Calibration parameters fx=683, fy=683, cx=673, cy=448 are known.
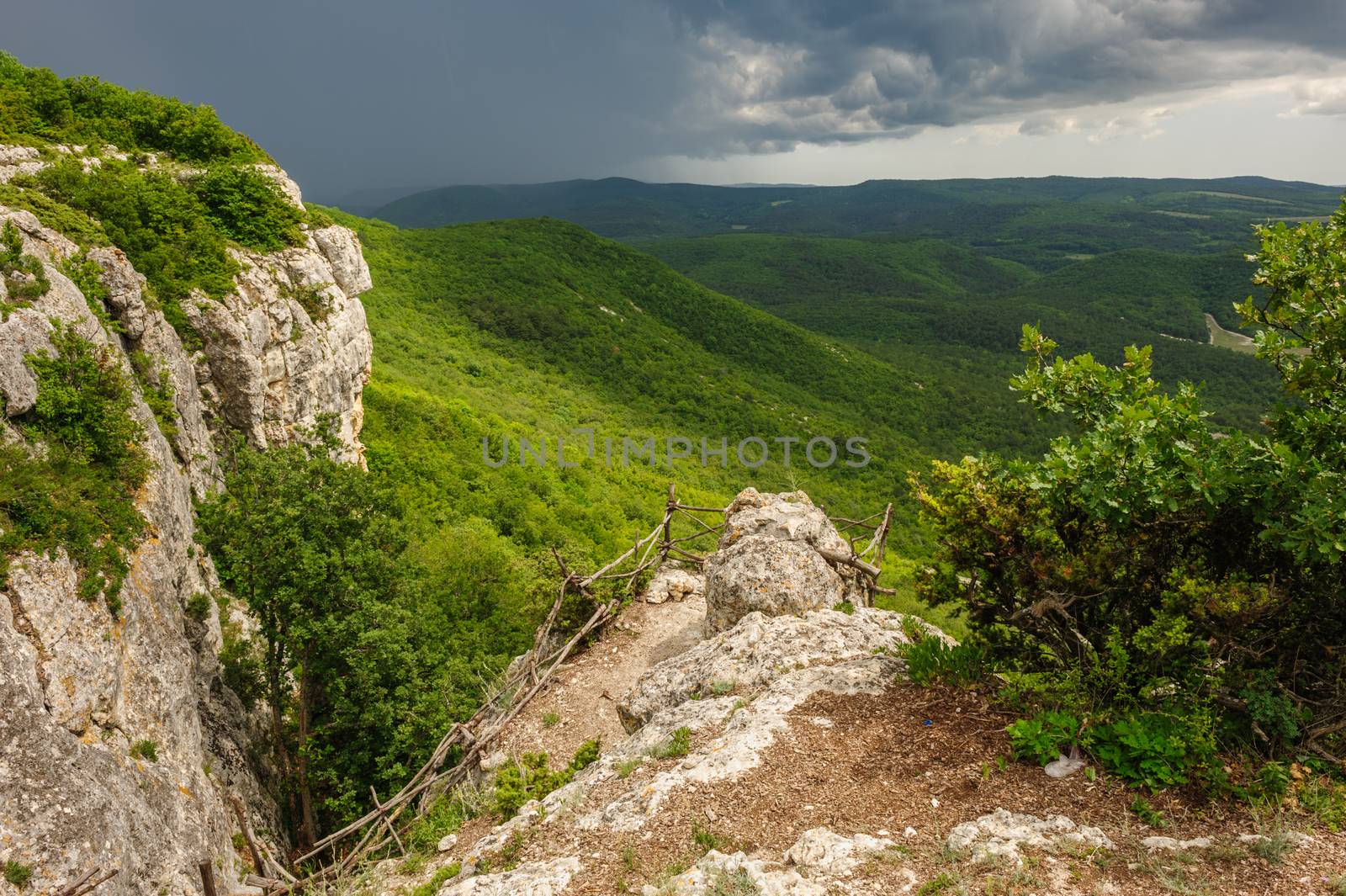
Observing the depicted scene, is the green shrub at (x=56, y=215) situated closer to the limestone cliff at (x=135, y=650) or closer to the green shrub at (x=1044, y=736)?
the limestone cliff at (x=135, y=650)

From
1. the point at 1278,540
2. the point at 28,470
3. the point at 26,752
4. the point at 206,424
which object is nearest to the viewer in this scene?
the point at 1278,540

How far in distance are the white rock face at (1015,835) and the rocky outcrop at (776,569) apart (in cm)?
592

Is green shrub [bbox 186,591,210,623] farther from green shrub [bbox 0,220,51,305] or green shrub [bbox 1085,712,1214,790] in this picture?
green shrub [bbox 1085,712,1214,790]

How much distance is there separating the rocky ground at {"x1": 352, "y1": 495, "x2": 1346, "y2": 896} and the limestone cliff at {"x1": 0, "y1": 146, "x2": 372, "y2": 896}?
2522 mm

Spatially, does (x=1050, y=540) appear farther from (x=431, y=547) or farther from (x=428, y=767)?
(x=431, y=547)

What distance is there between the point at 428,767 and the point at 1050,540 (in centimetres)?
921

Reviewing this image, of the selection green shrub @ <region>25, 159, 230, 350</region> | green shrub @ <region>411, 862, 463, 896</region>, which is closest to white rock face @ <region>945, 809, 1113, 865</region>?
green shrub @ <region>411, 862, 463, 896</region>

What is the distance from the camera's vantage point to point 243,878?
829 centimetres

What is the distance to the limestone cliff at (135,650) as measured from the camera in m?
6.15

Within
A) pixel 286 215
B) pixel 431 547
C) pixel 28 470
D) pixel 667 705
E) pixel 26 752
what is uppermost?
pixel 286 215

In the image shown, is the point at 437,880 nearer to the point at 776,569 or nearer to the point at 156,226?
the point at 776,569

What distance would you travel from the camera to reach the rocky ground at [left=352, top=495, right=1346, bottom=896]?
16.2 feet

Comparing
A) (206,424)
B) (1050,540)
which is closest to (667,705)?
(1050,540)

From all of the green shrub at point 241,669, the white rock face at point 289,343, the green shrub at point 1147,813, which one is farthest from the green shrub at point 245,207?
the green shrub at point 1147,813
